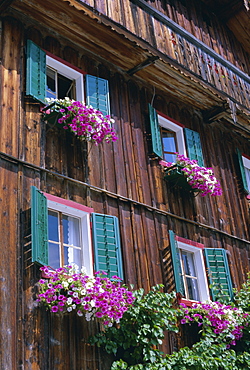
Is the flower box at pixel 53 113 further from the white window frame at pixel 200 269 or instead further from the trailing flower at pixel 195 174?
the white window frame at pixel 200 269

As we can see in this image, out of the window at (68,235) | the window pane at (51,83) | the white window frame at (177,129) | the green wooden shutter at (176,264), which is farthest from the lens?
the white window frame at (177,129)

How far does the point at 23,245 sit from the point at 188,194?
4556 mm

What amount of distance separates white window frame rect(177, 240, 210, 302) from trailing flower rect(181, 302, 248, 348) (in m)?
0.74

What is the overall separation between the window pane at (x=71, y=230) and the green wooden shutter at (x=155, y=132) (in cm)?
271

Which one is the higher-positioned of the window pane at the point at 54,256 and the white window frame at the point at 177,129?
the white window frame at the point at 177,129

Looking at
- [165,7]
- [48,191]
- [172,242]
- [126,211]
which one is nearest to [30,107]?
[48,191]

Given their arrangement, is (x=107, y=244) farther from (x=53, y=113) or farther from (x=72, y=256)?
(x=53, y=113)

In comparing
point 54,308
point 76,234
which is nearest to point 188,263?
point 76,234

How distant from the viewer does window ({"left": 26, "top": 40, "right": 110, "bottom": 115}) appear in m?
9.51

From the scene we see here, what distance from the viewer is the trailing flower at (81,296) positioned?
762 cm

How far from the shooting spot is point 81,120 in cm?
934

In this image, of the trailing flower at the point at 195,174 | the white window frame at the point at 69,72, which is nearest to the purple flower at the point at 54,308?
the white window frame at the point at 69,72

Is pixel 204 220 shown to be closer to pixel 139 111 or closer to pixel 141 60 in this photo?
pixel 139 111

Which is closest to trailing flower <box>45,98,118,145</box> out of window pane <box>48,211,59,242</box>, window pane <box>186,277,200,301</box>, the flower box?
the flower box
